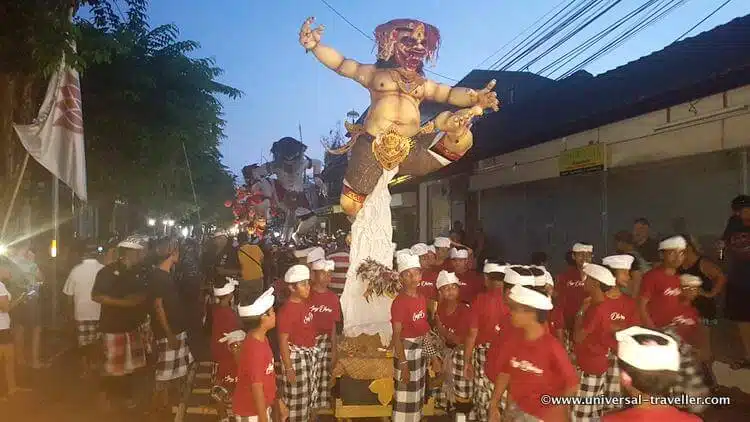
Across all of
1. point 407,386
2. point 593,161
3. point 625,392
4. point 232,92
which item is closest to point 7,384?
point 407,386

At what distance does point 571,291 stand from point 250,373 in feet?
14.9

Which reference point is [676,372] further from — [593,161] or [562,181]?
[562,181]

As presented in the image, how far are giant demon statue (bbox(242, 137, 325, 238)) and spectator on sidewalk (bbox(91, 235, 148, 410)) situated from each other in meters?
13.5

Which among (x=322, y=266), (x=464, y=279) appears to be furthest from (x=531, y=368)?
(x=464, y=279)

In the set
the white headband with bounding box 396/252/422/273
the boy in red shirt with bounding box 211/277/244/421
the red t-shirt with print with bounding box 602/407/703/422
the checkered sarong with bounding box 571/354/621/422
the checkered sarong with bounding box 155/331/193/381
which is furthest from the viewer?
the checkered sarong with bounding box 155/331/193/381

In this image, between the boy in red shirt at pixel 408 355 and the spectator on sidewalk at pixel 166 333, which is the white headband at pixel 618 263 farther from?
the spectator on sidewalk at pixel 166 333

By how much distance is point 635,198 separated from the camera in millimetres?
10680

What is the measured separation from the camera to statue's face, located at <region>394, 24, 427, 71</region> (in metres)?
8.00

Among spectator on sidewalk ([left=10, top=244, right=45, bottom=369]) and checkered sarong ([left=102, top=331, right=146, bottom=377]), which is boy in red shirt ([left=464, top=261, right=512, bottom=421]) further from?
spectator on sidewalk ([left=10, top=244, right=45, bottom=369])

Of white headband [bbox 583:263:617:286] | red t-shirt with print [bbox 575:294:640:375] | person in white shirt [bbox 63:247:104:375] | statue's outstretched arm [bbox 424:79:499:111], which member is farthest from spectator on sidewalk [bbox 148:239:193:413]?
white headband [bbox 583:263:617:286]

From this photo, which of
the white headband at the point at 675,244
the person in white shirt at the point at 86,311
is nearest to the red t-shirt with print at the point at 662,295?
the white headband at the point at 675,244

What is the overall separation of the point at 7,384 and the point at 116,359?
90.5 inches

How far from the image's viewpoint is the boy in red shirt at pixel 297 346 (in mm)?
5754

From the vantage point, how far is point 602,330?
17.9 ft
